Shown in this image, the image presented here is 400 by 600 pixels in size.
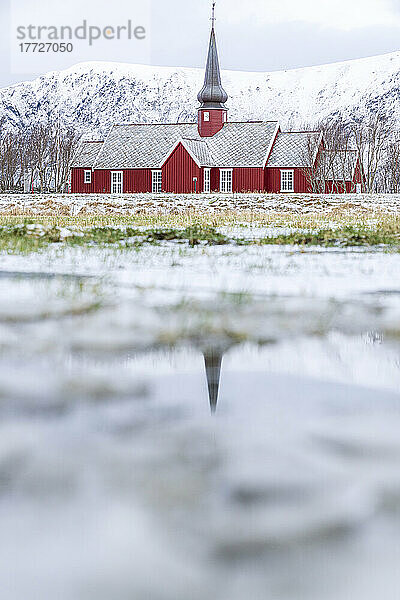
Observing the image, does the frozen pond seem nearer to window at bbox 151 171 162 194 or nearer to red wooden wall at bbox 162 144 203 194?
red wooden wall at bbox 162 144 203 194

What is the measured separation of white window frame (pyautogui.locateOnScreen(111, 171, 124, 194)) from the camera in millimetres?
68812

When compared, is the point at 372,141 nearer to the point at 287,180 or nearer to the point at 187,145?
the point at 287,180

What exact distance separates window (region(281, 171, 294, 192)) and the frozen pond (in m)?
62.6

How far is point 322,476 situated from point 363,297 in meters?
5.25

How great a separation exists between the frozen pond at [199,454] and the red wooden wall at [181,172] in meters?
59.5

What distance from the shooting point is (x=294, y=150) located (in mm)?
68688

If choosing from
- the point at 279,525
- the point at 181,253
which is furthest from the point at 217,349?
the point at 181,253

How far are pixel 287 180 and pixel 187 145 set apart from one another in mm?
9984

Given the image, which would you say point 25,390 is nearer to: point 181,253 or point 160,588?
point 160,588

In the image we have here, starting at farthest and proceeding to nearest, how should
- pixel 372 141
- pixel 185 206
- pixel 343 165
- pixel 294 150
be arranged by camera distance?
pixel 372 141 < pixel 343 165 < pixel 294 150 < pixel 185 206

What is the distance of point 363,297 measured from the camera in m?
7.88

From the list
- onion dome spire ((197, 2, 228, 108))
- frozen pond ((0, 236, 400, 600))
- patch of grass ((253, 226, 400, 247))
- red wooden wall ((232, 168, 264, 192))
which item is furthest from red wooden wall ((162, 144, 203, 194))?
frozen pond ((0, 236, 400, 600))

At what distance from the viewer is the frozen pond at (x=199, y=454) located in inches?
85.2

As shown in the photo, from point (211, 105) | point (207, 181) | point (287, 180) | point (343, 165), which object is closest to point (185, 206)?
point (207, 181)
